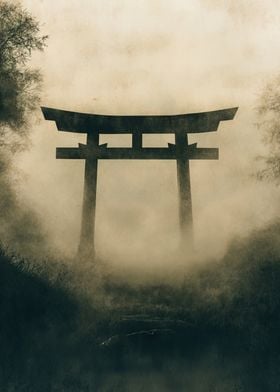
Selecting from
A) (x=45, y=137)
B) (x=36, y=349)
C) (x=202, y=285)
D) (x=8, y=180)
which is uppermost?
(x=45, y=137)

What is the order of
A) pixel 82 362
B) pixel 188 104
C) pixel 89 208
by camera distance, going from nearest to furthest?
pixel 82 362 → pixel 89 208 → pixel 188 104

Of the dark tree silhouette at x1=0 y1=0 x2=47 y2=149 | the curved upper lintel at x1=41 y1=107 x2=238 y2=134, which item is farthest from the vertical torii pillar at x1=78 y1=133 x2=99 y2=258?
the dark tree silhouette at x1=0 y1=0 x2=47 y2=149

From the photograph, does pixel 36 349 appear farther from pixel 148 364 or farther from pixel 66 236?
pixel 66 236

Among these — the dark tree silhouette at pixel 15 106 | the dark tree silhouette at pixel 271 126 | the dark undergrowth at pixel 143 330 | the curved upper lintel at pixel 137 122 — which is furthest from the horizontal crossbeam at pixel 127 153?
the dark undergrowth at pixel 143 330

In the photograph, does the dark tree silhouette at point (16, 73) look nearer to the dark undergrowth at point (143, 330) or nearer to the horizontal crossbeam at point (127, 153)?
the horizontal crossbeam at point (127, 153)

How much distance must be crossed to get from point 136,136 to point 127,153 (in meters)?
0.38

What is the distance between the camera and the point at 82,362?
707cm

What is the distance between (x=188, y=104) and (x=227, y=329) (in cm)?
468

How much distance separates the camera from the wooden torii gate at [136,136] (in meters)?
9.52

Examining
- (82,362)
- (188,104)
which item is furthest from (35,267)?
(188,104)

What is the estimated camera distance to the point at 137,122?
977 cm

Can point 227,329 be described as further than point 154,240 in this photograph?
No

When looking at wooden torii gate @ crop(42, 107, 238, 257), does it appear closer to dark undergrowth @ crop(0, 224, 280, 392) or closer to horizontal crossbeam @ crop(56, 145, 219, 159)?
horizontal crossbeam @ crop(56, 145, 219, 159)

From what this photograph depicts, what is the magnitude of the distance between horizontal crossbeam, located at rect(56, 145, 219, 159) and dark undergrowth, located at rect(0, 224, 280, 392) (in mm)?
2117
